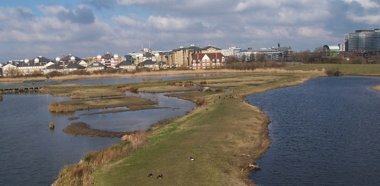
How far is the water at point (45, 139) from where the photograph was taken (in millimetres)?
29183

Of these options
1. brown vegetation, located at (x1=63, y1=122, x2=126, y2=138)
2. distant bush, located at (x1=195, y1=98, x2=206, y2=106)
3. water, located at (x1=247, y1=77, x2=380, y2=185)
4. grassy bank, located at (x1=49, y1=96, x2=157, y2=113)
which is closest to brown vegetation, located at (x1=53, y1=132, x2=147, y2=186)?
brown vegetation, located at (x1=63, y1=122, x2=126, y2=138)

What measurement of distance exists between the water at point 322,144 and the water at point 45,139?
13.7 meters

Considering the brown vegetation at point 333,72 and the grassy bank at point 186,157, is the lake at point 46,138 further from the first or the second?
the brown vegetation at point 333,72

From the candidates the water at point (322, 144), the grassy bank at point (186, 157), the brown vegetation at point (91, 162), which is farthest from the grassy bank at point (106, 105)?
the brown vegetation at point (91, 162)

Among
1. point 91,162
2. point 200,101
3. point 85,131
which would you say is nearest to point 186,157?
point 91,162

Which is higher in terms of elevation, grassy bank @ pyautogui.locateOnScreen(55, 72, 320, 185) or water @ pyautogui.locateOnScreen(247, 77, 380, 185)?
grassy bank @ pyautogui.locateOnScreen(55, 72, 320, 185)

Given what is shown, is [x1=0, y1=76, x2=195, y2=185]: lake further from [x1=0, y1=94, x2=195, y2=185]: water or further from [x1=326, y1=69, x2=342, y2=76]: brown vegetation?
[x1=326, y1=69, x2=342, y2=76]: brown vegetation

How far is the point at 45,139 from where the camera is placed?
135 feet

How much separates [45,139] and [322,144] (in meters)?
25.2

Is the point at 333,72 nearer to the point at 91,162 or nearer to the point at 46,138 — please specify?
the point at 46,138

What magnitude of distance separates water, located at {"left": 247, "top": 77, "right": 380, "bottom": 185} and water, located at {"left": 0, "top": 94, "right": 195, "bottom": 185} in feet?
44.9

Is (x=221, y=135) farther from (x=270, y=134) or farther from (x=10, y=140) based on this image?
(x=10, y=140)

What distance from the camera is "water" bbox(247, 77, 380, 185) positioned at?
2516cm

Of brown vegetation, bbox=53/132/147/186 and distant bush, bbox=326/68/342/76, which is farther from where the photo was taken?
distant bush, bbox=326/68/342/76
